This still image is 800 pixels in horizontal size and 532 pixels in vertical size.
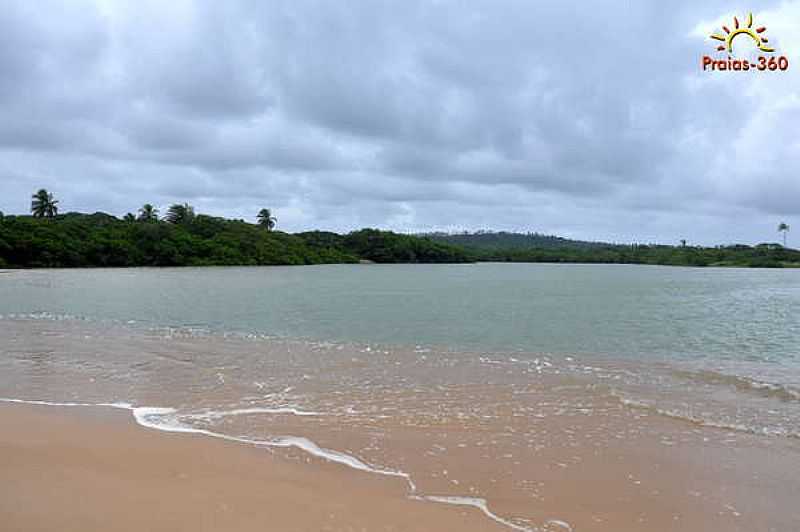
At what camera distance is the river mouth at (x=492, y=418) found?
6.40 meters

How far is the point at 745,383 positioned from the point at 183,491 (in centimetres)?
1251

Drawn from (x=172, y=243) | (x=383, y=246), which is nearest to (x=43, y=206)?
(x=172, y=243)

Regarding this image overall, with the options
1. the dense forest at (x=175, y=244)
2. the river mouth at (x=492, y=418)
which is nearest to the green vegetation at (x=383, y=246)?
the dense forest at (x=175, y=244)

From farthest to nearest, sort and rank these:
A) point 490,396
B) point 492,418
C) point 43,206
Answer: point 43,206 < point 490,396 < point 492,418

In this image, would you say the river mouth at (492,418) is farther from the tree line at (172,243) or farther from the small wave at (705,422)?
the tree line at (172,243)

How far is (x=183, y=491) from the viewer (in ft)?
19.9

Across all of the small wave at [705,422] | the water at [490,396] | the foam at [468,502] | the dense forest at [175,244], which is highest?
the dense forest at [175,244]

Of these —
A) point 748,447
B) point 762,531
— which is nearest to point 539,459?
point 762,531

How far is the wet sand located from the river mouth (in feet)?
1.49

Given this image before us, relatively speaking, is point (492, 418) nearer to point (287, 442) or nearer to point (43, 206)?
point (287, 442)

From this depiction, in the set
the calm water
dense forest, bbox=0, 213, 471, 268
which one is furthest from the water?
dense forest, bbox=0, 213, 471, 268

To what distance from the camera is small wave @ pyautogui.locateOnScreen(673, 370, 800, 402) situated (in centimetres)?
1219

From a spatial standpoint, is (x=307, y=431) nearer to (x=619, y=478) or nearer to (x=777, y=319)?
(x=619, y=478)

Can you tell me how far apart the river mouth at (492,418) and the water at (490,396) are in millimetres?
41
